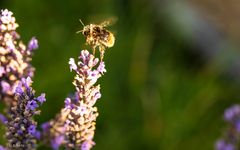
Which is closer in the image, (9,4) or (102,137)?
(102,137)

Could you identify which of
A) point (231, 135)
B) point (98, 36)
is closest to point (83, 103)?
point (98, 36)

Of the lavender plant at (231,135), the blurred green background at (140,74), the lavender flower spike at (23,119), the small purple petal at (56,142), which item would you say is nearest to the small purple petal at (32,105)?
the lavender flower spike at (23,119)

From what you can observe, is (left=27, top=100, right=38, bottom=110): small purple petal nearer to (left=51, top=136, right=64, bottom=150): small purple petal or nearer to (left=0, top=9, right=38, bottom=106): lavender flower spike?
(left=0, top=9, right=38, bottom=106): lavender flower spike

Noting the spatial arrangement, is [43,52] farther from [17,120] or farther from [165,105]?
[17,120]

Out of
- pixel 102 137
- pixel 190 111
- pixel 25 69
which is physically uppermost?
pixel 190 111

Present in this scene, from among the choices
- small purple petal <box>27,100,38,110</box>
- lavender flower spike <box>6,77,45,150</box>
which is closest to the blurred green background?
lavender flower spike <box>6,77,45,150</box>

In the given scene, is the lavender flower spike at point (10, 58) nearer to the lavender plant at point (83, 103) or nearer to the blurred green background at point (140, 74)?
the lavender plant at point (83, 103)

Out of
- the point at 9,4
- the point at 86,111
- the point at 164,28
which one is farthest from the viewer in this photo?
the point at 164,28

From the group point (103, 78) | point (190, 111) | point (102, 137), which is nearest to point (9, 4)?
point (103, 78)
